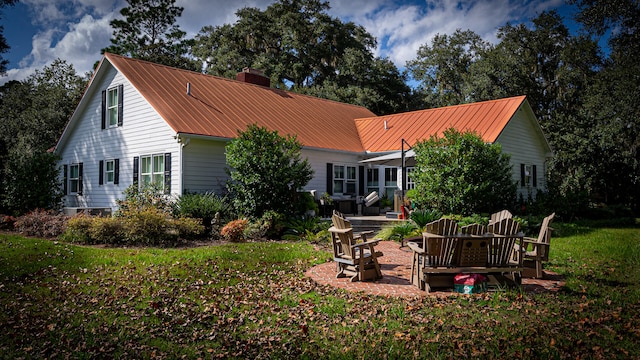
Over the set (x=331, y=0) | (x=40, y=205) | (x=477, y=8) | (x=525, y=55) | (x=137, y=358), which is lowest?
(x=137, y=358)

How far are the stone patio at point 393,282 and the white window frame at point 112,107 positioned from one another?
13.5 meters

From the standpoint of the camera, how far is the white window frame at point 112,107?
1917cm

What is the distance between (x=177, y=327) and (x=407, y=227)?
819 centimetres

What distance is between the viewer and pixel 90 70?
3534 centimetres

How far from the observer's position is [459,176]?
14.6m

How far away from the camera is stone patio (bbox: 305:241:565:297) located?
7301mm

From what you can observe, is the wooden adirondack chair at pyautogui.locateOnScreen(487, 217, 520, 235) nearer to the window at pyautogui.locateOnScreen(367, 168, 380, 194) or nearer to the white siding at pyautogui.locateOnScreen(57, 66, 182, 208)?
the white siding at pyautogui.locateOnScreen(57, 66, 182, 208)

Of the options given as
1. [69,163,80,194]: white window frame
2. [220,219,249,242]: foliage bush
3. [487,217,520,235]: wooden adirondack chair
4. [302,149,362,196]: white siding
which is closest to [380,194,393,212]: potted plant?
[302,149,362,196]: white siding

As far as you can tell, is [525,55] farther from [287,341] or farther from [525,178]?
[287,341]

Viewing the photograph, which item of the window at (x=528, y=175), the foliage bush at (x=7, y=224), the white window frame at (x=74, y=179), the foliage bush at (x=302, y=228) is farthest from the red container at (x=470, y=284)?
the white window frame at (x=74, y=179)

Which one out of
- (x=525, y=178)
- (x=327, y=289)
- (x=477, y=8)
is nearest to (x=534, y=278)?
(x=327, y=289)

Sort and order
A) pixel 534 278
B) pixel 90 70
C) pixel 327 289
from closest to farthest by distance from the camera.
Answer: pixel 327 289 < pixel 534 278 < pixel 90 70

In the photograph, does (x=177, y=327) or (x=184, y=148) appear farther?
(x=184, y=148)

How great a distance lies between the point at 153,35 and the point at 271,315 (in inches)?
1453
